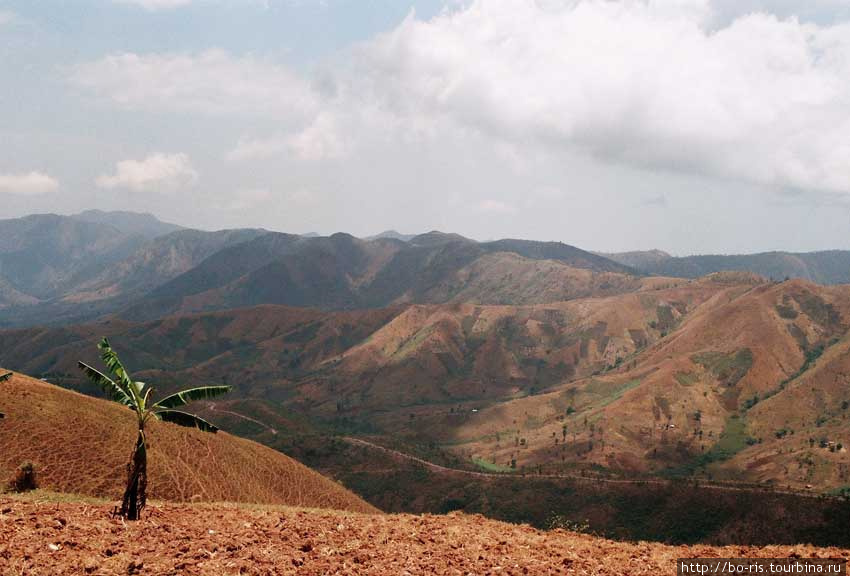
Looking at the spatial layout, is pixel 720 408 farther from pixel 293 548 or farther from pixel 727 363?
pixel 293 548

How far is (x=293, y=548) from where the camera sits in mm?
17672

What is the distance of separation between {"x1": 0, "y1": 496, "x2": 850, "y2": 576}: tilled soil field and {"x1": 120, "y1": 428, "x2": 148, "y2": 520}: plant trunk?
24.6 inches

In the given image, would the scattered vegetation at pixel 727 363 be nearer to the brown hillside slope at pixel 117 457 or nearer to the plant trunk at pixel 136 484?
the brown hillside slope at pixel 117 457

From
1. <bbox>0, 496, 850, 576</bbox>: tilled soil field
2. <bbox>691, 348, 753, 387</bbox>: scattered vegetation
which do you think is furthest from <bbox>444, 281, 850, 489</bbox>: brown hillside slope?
<bbox>0, 496, 850, 576</bbox>: tilled soil field

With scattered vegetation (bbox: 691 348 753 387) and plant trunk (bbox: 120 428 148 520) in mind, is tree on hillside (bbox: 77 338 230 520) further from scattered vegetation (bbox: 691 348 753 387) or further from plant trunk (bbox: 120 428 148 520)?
scattered vegetation (bbox: 691 348 753 387)

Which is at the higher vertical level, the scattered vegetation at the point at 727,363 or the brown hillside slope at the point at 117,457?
the scattered vegetation at the point at 727,363

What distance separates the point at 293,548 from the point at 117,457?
2757cm

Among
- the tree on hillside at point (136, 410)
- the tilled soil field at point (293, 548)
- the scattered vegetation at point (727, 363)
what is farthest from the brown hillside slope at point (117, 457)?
the scattered vegetation at point (727, 363)

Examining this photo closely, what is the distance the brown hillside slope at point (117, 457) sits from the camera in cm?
3525

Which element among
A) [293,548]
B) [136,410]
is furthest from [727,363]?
[136,410]

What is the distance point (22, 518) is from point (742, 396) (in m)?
179

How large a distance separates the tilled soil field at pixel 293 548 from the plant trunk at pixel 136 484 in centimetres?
63

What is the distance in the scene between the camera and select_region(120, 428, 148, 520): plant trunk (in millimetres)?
19766

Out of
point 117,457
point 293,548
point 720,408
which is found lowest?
point 720,408
